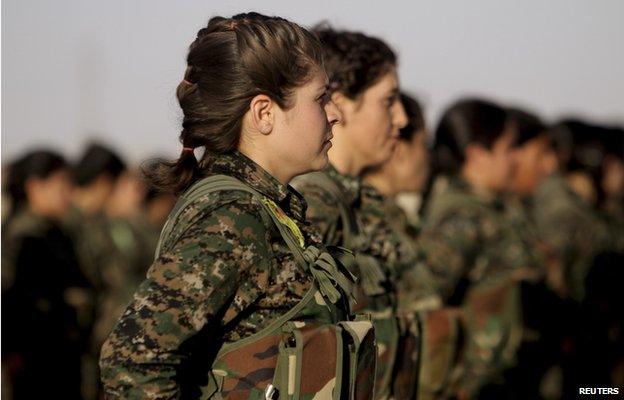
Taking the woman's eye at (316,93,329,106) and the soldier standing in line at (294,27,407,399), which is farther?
the soldier standing in line at (294,27,407,399)

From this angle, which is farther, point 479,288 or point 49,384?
point 49,384

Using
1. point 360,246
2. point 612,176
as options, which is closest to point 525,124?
point 612,176

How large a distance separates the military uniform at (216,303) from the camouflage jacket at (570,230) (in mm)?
7021

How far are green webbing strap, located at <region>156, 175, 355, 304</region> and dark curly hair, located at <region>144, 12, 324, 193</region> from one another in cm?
14

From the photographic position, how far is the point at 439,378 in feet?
16.0

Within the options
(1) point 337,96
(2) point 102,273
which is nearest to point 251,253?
(1) point 337,96

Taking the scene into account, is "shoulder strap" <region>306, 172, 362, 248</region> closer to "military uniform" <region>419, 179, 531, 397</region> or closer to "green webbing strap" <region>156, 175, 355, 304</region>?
"green webbing strap" <region>156, 175, 355, 304</region>

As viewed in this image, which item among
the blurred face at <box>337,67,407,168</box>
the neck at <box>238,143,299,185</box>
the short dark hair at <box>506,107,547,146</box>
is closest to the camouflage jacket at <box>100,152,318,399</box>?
the neck at <box>238,143,299,185</box>

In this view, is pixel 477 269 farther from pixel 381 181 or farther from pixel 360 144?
pixel 360 144

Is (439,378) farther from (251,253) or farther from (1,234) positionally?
(1,234)

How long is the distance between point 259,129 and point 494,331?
4051 mm

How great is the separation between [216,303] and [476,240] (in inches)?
171

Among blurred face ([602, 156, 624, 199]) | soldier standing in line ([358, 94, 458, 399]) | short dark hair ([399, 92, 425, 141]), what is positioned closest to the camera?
soldier standing in line ([358, 94, 458, 399])

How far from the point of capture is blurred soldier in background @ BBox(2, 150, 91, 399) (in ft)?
28.8
